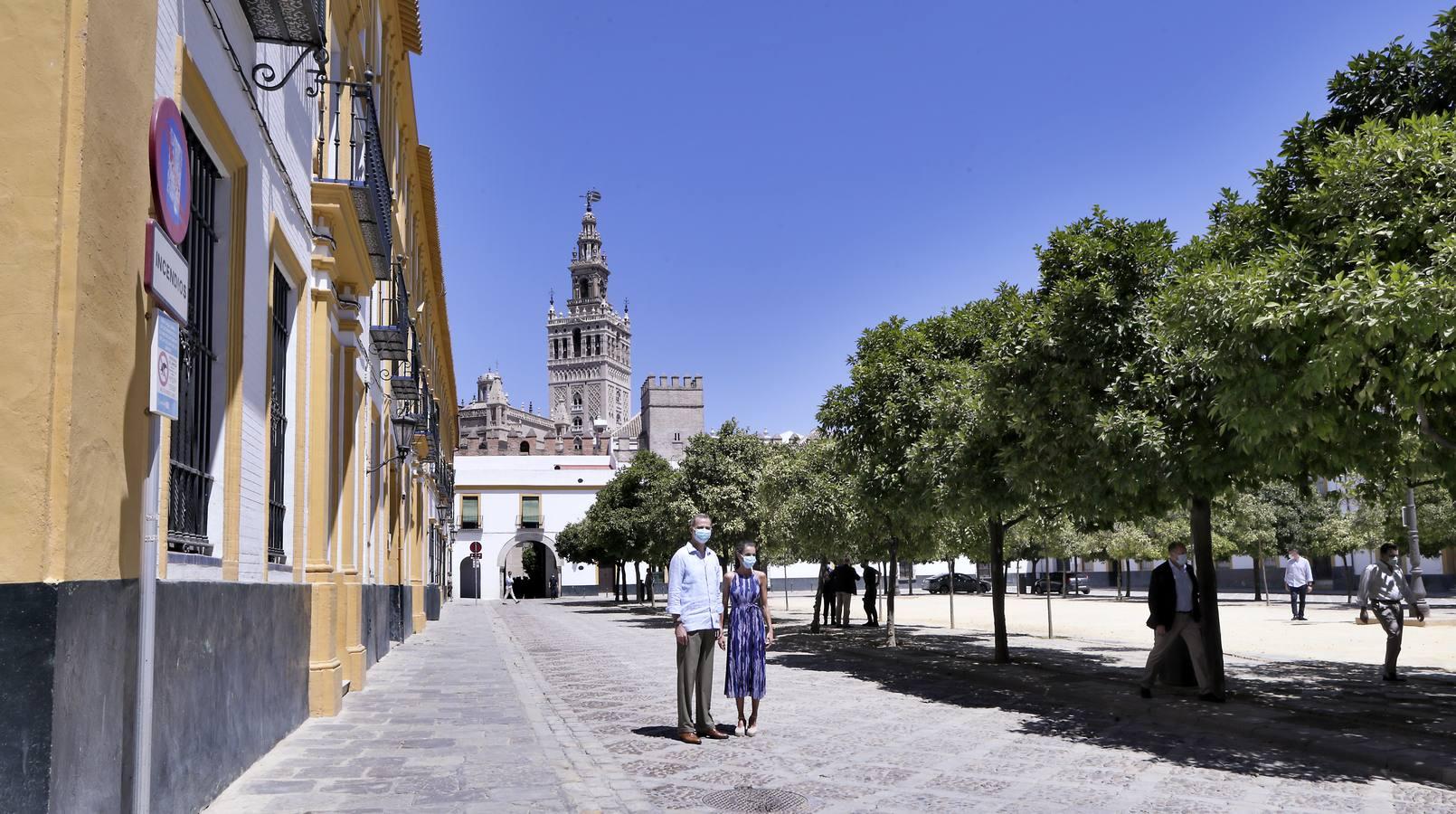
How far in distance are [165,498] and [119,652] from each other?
1.45 meters

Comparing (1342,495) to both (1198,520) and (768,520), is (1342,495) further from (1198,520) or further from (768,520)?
(768,520)

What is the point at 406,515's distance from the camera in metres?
25.7

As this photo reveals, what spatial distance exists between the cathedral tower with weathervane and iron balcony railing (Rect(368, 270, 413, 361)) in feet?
463

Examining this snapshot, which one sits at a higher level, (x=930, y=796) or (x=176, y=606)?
(x=176, y=606)

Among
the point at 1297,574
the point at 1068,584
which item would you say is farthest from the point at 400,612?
the point at 1068,584

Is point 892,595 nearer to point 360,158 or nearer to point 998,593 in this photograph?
point 998,593

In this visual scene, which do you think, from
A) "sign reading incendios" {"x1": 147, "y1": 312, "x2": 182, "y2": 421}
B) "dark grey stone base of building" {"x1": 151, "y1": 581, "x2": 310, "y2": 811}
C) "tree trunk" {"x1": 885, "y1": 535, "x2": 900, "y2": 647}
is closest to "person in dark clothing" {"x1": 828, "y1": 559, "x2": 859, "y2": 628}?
"tree trunk" {"x1": 885, "y1": 535, "x2": 900, "y2": 647}

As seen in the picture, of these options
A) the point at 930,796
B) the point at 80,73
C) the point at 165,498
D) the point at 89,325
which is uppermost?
the point at 80,73

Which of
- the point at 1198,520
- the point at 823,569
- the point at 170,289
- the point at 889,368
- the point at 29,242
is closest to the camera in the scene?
Answer: the point at 29,242

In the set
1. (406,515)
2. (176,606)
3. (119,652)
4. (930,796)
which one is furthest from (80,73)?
(406,515)

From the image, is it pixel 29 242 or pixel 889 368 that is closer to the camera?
pixel 29 242

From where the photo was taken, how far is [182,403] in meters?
6.74

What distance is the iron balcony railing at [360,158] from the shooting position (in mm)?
11406

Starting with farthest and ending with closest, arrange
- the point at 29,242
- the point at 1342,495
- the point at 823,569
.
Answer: the point at 823,569 → the point at 1342,495 → the point at 29,242
